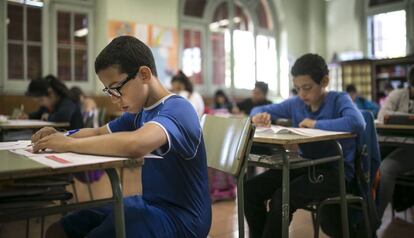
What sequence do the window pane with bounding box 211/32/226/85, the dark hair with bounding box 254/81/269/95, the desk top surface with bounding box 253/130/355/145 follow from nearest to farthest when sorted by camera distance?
the desk top surface with bounding box 253/130/355/145 < the dark hair with bounding box 254/81/269/95 < the window pane with bounding box 211/32/226/85

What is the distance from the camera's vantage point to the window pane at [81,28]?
20.7ft

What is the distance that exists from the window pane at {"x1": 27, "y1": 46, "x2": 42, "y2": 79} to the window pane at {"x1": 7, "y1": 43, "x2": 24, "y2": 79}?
11 cm

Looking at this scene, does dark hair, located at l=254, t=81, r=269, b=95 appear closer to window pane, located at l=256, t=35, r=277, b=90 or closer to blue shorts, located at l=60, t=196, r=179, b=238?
blue shorts, located at l=60, t=196, r=179, b=238

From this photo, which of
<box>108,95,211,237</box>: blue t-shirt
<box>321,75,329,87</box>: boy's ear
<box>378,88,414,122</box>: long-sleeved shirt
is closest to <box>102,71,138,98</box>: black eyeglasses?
<box>108,95,211,237</box>: blue t-shirt

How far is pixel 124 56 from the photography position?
1.16 meters

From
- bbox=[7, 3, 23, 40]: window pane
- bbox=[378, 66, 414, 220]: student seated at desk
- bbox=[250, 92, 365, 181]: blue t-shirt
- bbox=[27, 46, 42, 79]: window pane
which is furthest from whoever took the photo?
bbox=[27, 46, 42, 79]: window pane

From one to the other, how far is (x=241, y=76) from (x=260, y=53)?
2.60 ft

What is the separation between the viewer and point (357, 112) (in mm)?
1909

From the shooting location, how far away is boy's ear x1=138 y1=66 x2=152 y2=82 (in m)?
1.19

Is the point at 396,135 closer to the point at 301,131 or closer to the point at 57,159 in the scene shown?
the point at 301,131

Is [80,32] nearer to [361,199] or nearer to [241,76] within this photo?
[241,76]

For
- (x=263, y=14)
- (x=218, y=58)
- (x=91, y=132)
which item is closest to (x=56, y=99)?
(x=91, y=132)

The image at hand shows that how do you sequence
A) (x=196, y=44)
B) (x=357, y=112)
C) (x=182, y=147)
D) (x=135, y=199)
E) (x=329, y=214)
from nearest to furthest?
1. (x=182, y=147)
2. (x=135, y=199)
3. (x=357, y=112)
4. (x=329, y=214)
5. (x=196, y=44)

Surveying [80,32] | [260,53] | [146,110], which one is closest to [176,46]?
[80,32]
